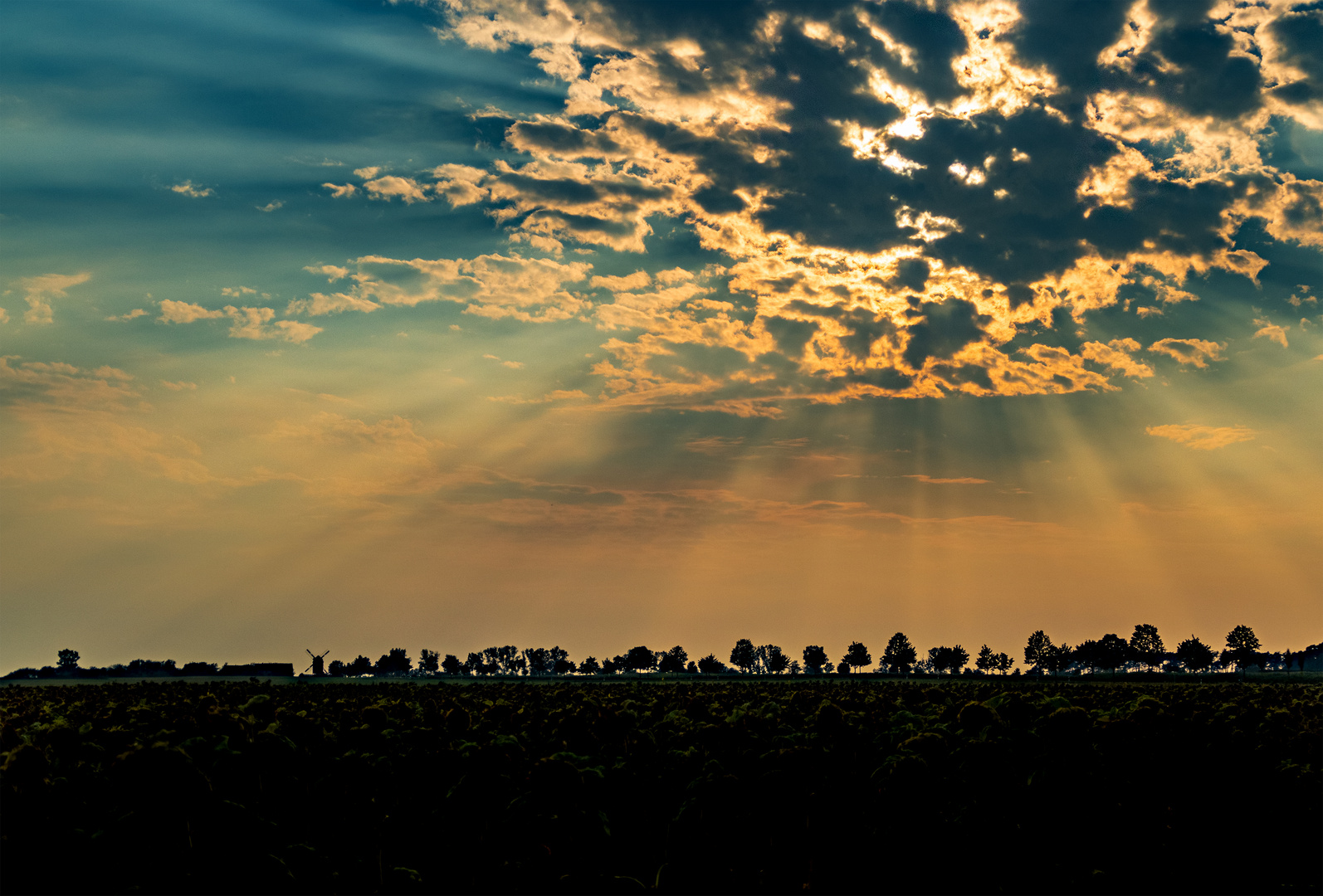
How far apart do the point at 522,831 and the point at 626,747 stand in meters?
9.78

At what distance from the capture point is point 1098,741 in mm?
34719

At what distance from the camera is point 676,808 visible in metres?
32.5

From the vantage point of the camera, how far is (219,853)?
25.1 metres

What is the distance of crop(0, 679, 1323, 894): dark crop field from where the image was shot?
25375mm

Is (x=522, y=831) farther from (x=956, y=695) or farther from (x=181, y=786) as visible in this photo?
(x=956, y=695)

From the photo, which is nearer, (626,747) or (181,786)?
(181,786)

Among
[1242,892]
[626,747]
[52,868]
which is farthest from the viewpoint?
[626,747]

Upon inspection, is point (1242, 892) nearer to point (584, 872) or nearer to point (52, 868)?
point (584, 872)

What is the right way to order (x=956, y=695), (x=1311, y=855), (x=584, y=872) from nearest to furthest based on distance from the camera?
(x=584, y=872)
(x=1311, y=855)
(x=956, y=695)

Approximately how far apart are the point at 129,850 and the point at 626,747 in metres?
19.0

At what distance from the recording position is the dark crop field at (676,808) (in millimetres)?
25375

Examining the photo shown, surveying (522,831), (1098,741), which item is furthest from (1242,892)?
(522,831)

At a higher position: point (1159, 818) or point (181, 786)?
point (181, 786)

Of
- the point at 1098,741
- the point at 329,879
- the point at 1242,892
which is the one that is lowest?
the point at 1242,892
